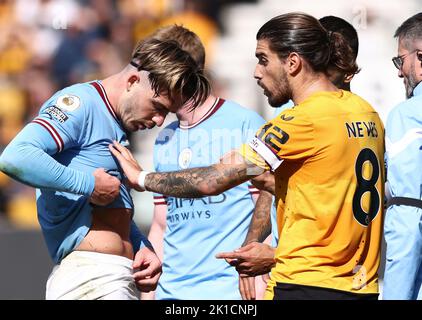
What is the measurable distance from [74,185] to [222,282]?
1501 mm

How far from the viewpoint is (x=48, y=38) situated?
9.81 m

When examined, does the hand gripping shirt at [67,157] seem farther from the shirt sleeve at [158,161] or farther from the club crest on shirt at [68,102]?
the shirt sleeve at [158,161]

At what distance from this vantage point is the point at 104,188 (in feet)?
14.8

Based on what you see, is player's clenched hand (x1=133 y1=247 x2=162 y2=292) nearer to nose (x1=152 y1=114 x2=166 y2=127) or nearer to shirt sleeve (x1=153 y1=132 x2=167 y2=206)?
nose (x1=152 y1=114 x2=166 y2=127)

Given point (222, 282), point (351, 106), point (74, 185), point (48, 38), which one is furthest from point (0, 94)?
point (351, 106)

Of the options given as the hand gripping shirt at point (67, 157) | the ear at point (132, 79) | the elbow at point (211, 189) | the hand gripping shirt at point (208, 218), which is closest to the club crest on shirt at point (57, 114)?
the hand gripping shirt at point (67, 157)

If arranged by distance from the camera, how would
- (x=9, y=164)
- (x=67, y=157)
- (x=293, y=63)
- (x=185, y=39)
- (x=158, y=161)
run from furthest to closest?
(x=185, y=39) → (x=158, y=161) → (x=67, y=157) → (x=9, y=164) → (x=293, y=63)

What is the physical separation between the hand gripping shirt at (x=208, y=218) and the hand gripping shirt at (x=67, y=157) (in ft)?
2.95

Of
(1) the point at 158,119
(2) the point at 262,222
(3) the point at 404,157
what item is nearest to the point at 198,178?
(1) the point at 158,119

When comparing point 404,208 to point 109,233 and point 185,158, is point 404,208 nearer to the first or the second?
point 109,233

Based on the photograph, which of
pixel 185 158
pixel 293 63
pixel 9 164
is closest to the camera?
pixel 293 63

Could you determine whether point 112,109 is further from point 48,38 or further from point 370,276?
point 48,38

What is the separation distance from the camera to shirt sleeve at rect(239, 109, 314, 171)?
3.99 meters

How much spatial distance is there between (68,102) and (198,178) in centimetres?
80
